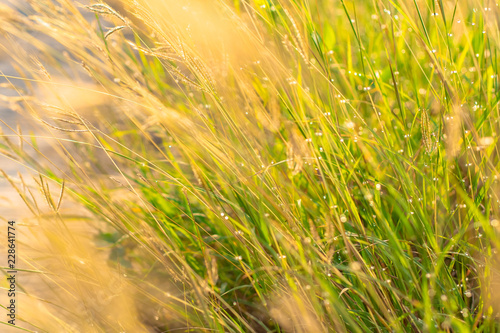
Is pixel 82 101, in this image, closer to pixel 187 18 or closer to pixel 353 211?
pixel 187 18

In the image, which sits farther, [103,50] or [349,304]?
[349,304]

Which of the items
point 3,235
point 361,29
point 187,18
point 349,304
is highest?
point 187,18

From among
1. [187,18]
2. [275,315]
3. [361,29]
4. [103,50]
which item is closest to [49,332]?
[275,315]

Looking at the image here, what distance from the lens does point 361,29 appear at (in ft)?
4.86

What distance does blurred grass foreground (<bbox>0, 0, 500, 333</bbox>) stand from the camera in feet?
2.33

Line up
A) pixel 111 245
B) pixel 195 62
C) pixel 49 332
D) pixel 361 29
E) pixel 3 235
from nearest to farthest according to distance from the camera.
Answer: pixel 195 62 → pixel 49 332 → pixel 3 235 → pixel 111 245 → pixel 361 29

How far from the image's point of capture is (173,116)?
67 centimetres

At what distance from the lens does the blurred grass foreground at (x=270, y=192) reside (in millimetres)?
709

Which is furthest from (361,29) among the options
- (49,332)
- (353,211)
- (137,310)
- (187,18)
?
(49,332)

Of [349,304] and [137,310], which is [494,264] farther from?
[137,310]

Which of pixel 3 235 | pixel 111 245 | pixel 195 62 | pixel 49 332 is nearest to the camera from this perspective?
pixel 195 62

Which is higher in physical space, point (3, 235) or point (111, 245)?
point (3, 235)

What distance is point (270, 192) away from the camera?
85 cm

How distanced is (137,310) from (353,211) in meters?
0.58
